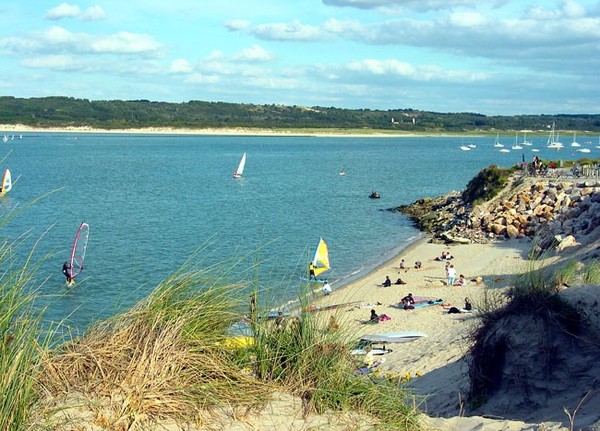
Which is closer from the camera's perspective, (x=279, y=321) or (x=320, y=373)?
(x=320, y=373)

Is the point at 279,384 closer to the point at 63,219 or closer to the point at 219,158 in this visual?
the point at 63,219

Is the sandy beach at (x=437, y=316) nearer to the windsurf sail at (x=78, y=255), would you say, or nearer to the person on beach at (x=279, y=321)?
the person on beach at (x=279, y=321)

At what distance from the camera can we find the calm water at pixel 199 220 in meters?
22.8

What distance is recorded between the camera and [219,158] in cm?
11788

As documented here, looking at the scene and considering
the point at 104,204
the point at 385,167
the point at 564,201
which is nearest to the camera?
the point at 564,201

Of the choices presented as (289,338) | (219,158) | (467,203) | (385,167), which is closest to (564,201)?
(467,203)

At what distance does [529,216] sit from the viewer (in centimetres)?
3497

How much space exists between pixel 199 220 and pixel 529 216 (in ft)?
62.5

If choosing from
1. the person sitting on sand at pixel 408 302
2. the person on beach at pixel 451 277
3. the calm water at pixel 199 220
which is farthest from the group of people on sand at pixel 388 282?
the person sitting on sand at pixel 408 302

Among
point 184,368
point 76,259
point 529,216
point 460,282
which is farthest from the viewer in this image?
point 529,216

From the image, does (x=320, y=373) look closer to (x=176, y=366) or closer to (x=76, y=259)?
(x=176, y=366)

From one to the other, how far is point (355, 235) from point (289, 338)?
108ft

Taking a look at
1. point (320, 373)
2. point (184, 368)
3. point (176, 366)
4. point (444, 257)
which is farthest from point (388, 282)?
point (176, 366)

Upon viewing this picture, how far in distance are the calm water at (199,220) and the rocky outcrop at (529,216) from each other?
8.94ft
